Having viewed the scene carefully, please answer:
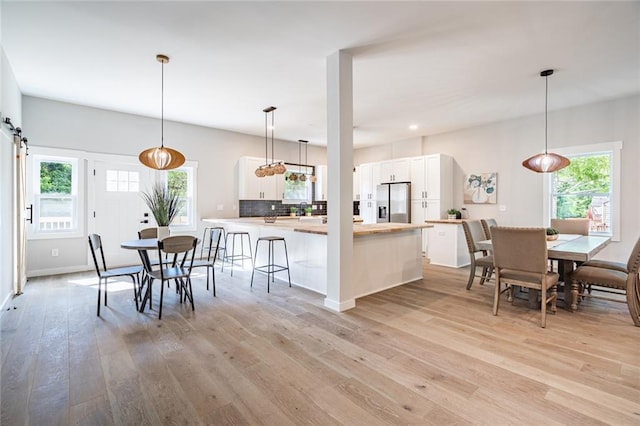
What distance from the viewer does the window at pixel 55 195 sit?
4.90 m

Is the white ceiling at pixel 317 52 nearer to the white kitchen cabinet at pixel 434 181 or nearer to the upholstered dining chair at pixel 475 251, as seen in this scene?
the white kitchen cabinet at pixel 434 181

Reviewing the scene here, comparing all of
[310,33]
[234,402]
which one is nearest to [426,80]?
[310,33]

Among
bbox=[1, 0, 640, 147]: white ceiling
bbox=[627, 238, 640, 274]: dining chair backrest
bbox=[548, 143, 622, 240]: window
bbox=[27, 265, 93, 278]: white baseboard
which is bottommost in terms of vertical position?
A: bbox=[27, 265, 93, 278]: white baseboard

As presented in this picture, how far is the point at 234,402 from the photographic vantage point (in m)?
1.81

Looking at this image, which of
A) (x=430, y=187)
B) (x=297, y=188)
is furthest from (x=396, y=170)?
(x=297, y=188)

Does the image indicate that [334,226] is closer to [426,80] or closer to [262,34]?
[262,34]

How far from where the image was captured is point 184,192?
638 cm

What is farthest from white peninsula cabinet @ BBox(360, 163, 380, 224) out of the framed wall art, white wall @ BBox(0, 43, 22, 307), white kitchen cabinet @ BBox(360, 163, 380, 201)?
white wall @ BBox(0, 43, 22, 307)

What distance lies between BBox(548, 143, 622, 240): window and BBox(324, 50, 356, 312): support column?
4.41 m

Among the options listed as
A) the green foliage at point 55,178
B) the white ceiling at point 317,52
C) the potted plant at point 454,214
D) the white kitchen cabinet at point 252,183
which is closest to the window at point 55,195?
the green foliage at point 55,178

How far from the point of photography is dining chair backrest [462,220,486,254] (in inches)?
164

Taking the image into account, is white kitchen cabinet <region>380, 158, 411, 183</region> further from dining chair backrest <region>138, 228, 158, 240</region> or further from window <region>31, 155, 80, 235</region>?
window <region>31, 155, 80, 235</region>

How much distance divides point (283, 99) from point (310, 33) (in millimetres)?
1954

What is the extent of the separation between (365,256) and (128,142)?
4.95 metres
